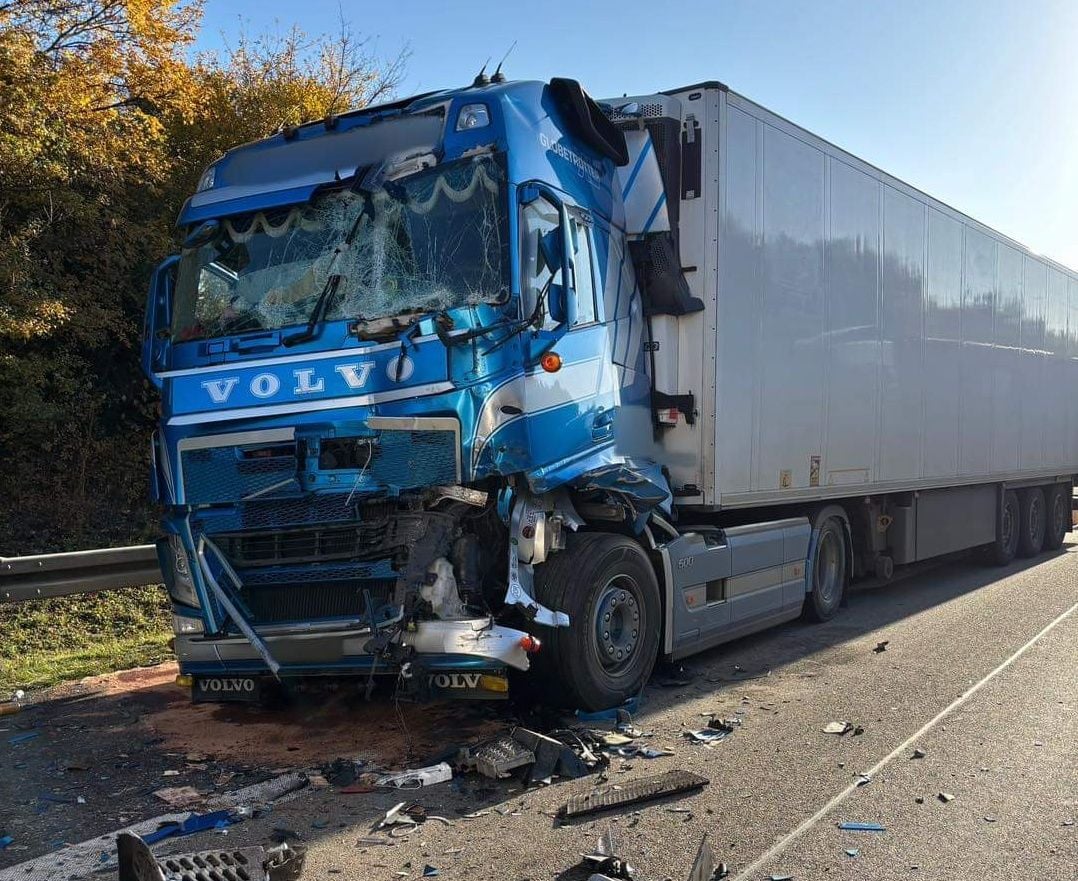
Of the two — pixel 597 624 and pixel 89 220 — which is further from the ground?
pixel 89 220

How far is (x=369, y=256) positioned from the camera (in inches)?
230

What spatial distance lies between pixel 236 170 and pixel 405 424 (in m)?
2.41

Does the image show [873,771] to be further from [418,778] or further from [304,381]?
[304,381]

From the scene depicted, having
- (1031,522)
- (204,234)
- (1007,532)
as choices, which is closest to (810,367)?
(204,234)

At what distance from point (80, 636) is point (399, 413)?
209 inches

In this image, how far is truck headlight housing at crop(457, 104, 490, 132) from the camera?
5848mm

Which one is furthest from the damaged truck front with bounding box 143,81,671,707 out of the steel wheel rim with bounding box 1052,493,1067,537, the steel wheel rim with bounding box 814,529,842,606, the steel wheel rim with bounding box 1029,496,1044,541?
the steel wheel rim with bounding box 1052,493,1067,537

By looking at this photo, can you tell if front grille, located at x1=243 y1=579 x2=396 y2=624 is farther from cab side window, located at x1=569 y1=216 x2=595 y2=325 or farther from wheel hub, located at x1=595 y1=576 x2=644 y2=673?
cab side window, located at x1=569 y1=216 x2=595 y2=325

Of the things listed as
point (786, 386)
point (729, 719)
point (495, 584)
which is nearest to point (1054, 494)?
point (786, 386)

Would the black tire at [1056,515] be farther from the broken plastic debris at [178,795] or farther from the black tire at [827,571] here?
the broken plastic debris at [178,795]

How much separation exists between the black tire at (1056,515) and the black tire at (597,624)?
40.7 feet

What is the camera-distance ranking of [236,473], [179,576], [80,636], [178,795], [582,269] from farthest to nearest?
[80,636]
[582,269]
[179,576]
[236,473]
[178,795]

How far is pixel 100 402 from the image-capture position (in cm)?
1459

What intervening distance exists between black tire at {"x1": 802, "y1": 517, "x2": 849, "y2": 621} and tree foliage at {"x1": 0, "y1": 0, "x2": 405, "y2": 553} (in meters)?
9.03
